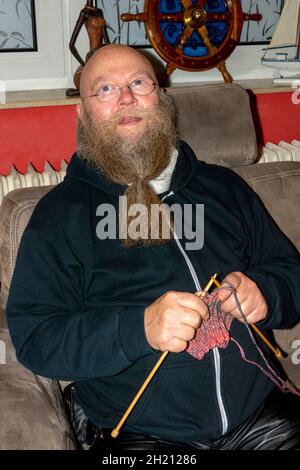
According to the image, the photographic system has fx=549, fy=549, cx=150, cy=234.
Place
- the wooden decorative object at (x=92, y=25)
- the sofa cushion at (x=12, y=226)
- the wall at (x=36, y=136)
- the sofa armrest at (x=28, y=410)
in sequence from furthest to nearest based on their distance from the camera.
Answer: the wall at (x=36, y=136) < the wooden decorative object at (x=92, y=25) < the sofa cushion at (x=12, y=226) < the sofa armrest at (x=28, y=410)

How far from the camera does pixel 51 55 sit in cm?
210

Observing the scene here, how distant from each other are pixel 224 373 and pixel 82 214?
454 mm

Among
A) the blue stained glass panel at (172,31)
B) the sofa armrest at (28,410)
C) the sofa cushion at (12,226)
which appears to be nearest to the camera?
the sofa armrest at (28,410)

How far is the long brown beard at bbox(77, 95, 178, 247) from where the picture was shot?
4.00ft

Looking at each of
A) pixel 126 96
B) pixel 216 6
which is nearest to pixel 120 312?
pixel 126 96

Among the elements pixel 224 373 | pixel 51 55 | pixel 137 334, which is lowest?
pixel 224 373

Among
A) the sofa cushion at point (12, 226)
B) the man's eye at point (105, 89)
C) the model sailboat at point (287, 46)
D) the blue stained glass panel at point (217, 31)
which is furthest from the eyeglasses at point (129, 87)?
the model sailboat at point (287, 46)

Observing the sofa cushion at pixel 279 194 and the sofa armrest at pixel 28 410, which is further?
the sofa cushion at pixel 279 194

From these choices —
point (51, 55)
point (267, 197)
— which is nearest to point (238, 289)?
point (267, 197)

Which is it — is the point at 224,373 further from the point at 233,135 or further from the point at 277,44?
the point at 277,44

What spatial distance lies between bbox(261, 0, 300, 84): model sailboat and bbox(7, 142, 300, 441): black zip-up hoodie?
129 cm

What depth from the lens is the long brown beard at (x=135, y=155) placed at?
122 centimetres

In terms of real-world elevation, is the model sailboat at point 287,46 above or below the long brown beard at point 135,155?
above

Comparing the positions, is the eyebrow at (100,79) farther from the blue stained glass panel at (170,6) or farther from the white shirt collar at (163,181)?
the blue stained glass panel at (170,6)
